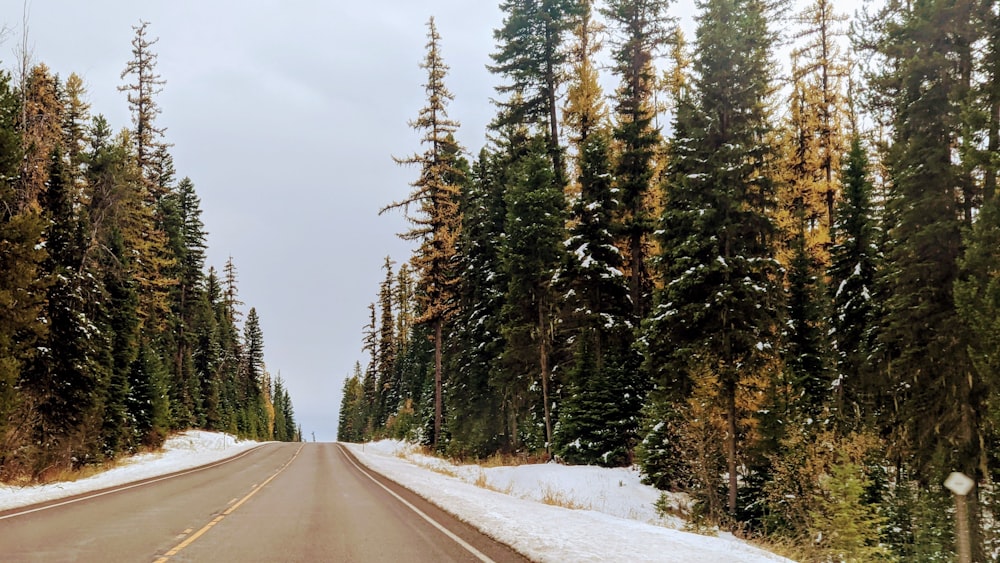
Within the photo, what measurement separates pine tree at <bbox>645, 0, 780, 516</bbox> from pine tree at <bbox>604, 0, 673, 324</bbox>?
187 inches

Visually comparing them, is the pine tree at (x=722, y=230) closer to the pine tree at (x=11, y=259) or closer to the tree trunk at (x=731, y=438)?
the tree trunk at (x=731, y=438)

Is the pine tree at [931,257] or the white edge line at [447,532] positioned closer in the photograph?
the white edge line at [447,532]

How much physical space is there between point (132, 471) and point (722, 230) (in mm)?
25209

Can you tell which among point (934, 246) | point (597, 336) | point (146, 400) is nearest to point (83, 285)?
point (146, 400)

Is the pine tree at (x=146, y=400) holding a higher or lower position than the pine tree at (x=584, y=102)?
lower

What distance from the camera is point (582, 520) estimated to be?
11445mm

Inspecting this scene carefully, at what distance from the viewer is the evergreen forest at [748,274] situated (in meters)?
16.1

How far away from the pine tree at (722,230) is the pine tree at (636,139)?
474 centimetres

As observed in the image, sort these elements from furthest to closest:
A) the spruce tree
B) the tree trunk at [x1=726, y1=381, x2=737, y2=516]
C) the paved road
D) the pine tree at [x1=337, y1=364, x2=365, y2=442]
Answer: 1. the pine tree at [x1=337, y1=364, x2=365, y2=442]
2. the tree trunk at [x1=726, y1=381, x2=737, y2=516]
3. the spruce tree
4. the paved road

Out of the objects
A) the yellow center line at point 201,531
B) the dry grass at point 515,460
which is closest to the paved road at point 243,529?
the yellow center line at point 201,531

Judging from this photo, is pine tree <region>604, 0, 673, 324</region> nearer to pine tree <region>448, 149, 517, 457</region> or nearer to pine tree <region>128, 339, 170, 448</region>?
pine tree <region>448, 149, 517, 457</region>

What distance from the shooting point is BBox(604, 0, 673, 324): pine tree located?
26.7 m

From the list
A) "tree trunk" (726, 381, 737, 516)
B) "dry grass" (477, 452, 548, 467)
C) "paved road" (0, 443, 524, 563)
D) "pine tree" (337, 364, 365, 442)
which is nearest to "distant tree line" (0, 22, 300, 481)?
"paved road" (0, 443, 524, 563)

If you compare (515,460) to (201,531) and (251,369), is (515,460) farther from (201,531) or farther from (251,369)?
(251,369)
